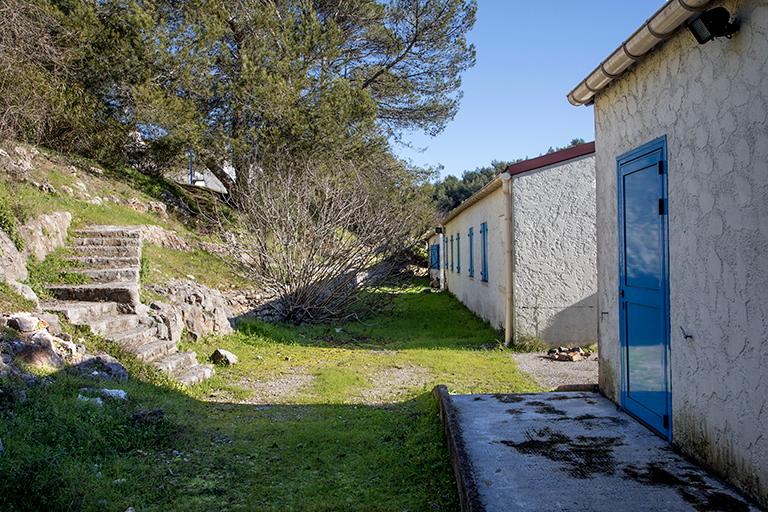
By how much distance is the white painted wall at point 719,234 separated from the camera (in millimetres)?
3088

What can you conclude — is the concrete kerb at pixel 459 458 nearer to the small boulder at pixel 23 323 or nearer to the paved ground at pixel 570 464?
the paved ground at pixel 570 464

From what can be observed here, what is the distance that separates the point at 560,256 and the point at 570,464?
288 inches

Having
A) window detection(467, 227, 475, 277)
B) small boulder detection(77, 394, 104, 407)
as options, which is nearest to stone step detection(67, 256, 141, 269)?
→ small boulder detection(77, 394, 104, 407)

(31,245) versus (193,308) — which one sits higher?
(31,245)

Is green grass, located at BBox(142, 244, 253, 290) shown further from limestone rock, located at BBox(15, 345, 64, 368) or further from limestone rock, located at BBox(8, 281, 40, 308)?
limestone rock, located at BBox(15, 345, 64, 368)

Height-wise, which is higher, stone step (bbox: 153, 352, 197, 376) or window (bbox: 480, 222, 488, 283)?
window (bbox: 480, 222, 488, 283)

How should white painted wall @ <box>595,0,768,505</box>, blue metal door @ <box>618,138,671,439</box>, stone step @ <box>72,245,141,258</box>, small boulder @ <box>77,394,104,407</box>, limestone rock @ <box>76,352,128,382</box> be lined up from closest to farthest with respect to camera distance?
white painted wall @ <box>595,0,768,505</box>
blue metal door @ <box>618,138,671,439</box>
small boulder @ <box>77,394,104,407</box>
limestone rock @ <box>76,352,128,382</box>
stone step @ <box>72,245,141,258</box>

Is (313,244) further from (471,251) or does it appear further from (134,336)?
(134,336)

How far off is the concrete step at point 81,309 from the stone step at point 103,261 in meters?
1.47

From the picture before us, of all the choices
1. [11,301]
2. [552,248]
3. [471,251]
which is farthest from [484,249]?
[11,301]

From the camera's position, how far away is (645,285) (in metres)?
4.68

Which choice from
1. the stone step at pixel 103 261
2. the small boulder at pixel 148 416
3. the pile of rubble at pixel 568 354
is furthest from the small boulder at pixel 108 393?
the pile of rubble at pixel 568 354

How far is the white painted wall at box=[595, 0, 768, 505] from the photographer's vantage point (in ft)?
10.1

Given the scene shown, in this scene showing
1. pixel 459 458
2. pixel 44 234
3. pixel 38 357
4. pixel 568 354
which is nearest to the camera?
pixel 459 458
